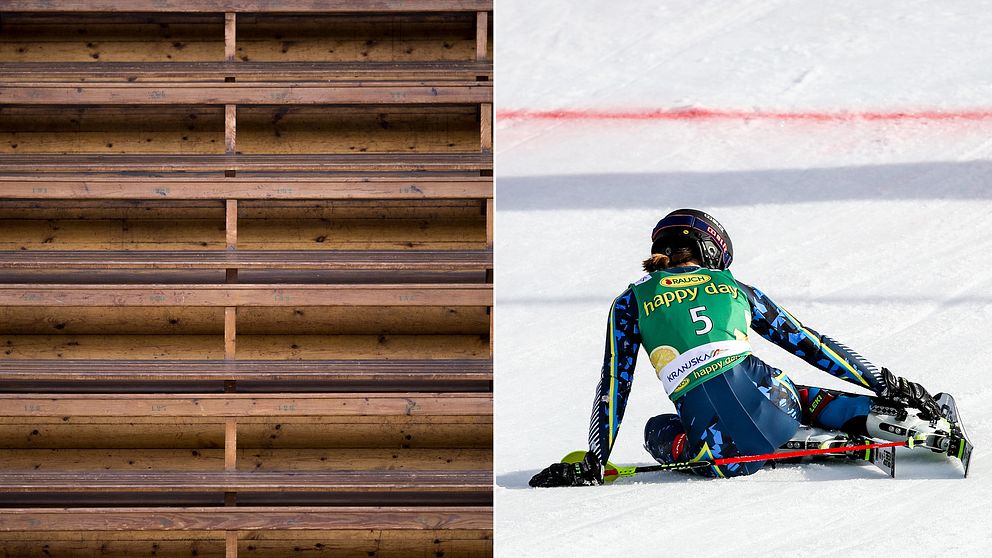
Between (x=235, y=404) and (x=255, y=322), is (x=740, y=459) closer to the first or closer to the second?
(x=235, y=404)

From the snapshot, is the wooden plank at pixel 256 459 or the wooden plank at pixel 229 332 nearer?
the wooden plank at pixel 229 332

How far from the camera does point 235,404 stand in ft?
14.8

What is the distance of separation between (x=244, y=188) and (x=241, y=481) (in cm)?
123

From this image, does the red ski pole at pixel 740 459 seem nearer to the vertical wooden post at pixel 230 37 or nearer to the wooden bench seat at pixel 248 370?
the wooden bench seat at pixel 248 370

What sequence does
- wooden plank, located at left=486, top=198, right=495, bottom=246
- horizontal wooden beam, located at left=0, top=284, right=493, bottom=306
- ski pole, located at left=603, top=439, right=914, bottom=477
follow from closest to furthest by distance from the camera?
1. ski pole, located at left=603, top=439, right=914, bottom=477
2. horizontal wooden beam, located at left=0, top=284, right=493, bottom=306
3. wooden plank, located at left=486, top=198, right=495, bottom=246

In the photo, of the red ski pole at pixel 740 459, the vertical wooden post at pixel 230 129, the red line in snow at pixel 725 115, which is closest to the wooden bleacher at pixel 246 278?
the vertical wooden post at pixel 230 129

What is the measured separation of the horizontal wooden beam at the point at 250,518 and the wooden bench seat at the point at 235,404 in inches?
15.9

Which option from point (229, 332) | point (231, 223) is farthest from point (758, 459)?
point (231, 223)

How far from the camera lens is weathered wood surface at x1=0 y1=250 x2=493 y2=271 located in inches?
180

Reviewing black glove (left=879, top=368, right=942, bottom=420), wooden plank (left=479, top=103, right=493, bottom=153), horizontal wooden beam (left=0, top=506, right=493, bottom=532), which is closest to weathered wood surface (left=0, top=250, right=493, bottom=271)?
wooden plank (left=479, top=103, right=493, bottom=153)

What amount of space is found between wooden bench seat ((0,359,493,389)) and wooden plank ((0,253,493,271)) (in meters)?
0.41

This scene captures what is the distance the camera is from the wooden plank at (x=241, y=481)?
4527 millimetres

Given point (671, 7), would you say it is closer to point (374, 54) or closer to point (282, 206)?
point (374, 54)

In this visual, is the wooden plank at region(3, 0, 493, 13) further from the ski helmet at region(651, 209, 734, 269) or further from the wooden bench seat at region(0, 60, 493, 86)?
the ski helmet at region(651, 209, 734, 269)
